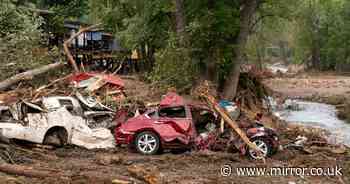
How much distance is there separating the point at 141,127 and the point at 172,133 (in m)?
0.86

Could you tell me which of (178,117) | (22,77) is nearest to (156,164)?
(178,117)

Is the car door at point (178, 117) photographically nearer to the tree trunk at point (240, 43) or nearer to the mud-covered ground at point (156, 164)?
the mud-covered ground at point (156, 164)

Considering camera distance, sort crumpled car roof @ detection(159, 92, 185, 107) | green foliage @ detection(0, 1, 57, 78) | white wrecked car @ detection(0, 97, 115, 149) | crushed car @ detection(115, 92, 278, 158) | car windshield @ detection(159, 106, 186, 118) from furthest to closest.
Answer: green foliage @ detection(0, 1, 57, 78) < crumpled car roof @ detection(159, 92, 185, 107) < car windshield @ detection(159, 106, 186, 118) < crushed car @ detection(115, 92, 278, 158) < white wrecked car @ detection(0, 97, 115, 149)

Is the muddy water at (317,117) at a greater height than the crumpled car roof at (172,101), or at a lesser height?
lesser

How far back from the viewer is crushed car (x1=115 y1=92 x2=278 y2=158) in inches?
595

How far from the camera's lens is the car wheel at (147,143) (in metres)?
15.2

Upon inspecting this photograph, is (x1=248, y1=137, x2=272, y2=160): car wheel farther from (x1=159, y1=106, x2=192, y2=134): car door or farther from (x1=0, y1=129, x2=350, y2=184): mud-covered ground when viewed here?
(x1=159, y1=106, x2=192, y2=134): car door

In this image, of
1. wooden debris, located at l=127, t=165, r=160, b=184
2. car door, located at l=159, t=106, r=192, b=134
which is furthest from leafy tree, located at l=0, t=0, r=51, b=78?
wooden debris, located at l=127, t=165, r=160, b=184

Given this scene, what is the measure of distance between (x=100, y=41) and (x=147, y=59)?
16.1 feet

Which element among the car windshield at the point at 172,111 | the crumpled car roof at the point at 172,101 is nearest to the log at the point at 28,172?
the car windshield at the point at 172,111

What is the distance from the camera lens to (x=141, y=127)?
15320 millimetres

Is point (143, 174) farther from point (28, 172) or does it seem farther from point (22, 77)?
point (22, 77)

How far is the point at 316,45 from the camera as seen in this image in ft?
229

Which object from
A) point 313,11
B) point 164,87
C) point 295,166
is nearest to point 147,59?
point 164,87
